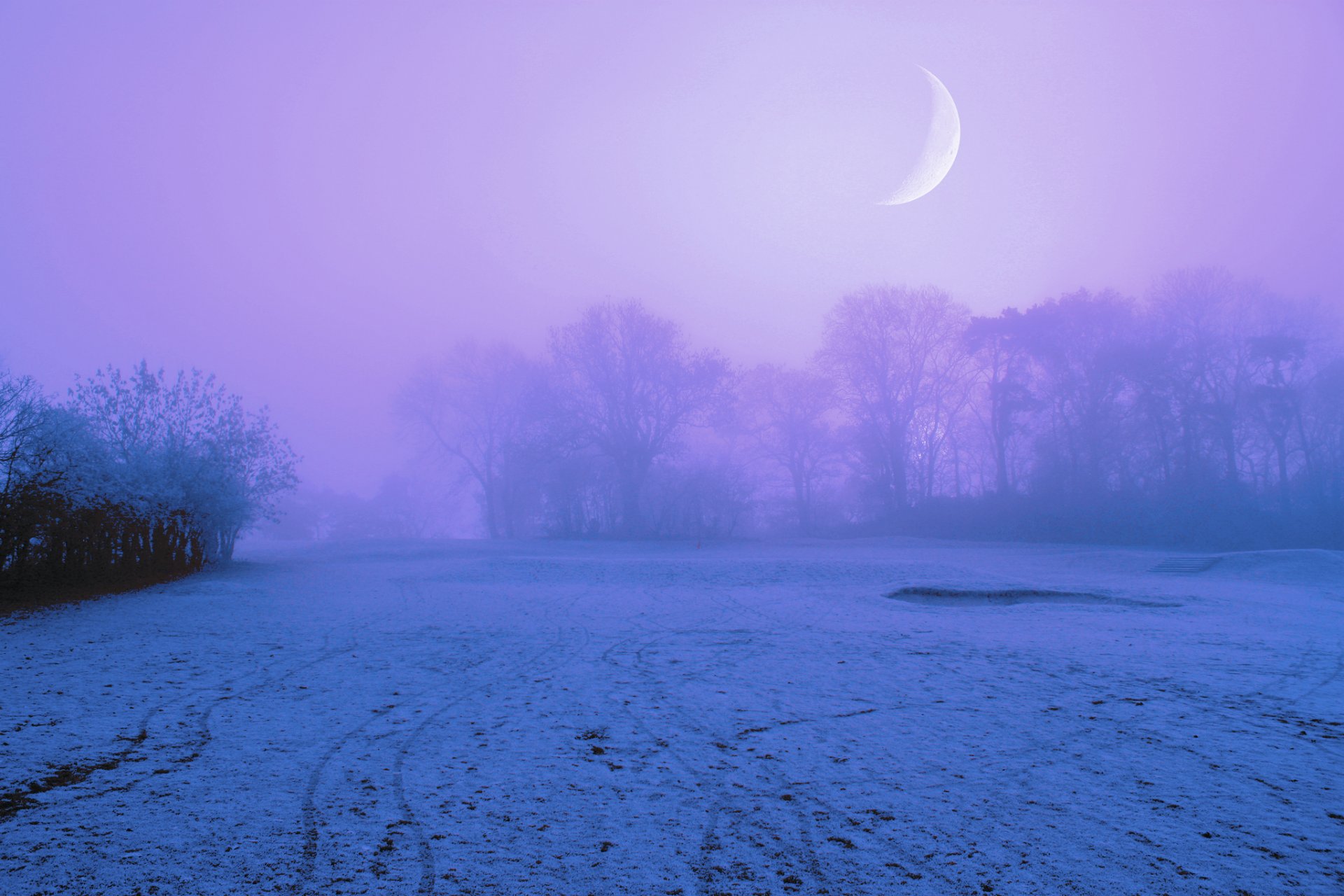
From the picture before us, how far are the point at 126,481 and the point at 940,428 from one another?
2980cm

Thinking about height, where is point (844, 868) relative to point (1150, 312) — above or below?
below

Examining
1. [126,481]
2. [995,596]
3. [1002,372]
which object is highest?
[1002,372]

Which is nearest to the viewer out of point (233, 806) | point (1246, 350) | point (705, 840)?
point (705, 840)

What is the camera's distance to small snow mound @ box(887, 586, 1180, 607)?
353 inches

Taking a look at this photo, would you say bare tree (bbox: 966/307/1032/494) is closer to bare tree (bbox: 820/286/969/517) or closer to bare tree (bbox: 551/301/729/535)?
bare tree (bbox: 820/286/969/517)

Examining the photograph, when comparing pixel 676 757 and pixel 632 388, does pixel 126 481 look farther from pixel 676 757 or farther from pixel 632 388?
pixel 632 388

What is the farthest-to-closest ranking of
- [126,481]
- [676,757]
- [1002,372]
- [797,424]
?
[797,424] < [1002,372] < [126,481] < [676,757]

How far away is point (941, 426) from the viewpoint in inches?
1227

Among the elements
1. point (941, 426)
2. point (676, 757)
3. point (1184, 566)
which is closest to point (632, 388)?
point (941, 426)

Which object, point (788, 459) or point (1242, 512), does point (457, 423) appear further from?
point (1242, 512)

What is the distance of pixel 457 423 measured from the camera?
35750mm

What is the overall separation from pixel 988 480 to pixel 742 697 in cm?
3571

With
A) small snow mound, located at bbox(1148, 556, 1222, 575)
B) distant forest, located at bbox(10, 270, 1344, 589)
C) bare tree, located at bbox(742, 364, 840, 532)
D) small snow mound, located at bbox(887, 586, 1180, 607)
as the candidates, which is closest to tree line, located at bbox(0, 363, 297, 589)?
distant forest, located at bbox(10, 270, 1344, 589)

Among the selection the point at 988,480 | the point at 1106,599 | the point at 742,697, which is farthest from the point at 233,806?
the point at 988,480
